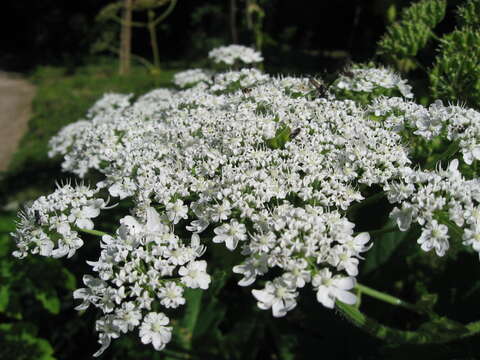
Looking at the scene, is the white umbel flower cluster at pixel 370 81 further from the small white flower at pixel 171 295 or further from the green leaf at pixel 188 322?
the green leaf at pixel 188 322

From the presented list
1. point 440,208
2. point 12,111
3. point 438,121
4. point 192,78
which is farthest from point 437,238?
point 12,111

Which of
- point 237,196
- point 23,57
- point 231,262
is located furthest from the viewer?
point 23,57

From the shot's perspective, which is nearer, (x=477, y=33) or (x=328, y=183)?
(x=328, y=183)

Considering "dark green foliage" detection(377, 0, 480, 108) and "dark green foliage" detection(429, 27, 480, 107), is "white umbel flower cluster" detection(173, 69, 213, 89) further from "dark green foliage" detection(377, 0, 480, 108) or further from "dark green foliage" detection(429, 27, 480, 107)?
"dark green foliage" detection(429, 27, 480, 107)

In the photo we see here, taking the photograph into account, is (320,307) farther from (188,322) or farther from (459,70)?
(459,70)

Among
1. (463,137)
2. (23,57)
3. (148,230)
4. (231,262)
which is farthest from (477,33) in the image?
(23,57)

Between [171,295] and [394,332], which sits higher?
[171,295]

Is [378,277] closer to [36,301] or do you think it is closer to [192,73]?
[192,73]
